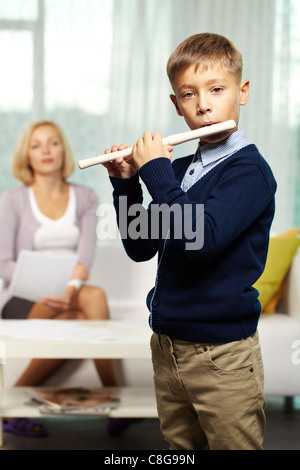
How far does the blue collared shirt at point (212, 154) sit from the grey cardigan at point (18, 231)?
1526mm

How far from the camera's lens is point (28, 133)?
102 inches

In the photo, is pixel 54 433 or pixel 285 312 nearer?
pixel 54 433

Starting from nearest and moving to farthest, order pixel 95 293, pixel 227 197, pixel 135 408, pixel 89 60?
pixel 227 197 → pixel 135 408 → pixel 95 293 → pixel 89 60

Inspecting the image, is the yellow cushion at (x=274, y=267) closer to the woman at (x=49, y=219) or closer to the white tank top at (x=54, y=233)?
the woman at (x=49, y=219)

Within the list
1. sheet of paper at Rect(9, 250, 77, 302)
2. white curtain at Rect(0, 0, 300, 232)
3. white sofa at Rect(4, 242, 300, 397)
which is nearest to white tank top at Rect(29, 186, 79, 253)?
sheet of paper at Rect(9, 250, 77, 302)

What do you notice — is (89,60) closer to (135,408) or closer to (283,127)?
(283,127)

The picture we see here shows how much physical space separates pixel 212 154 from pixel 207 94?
11 centimetres

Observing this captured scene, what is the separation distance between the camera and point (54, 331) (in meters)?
2.02

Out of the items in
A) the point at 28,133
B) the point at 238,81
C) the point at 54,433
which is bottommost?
the point at 54,433

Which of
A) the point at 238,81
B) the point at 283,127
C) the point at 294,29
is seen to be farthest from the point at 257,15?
the point at 238,81

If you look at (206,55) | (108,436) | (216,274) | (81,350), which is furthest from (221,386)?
(108,436)

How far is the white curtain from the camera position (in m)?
3.90

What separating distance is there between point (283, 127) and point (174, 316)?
3276 mm

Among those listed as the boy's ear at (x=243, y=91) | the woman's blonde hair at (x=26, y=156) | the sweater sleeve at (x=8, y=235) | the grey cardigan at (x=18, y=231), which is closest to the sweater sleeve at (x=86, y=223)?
the grey cardigan at (x=18, y=231)
